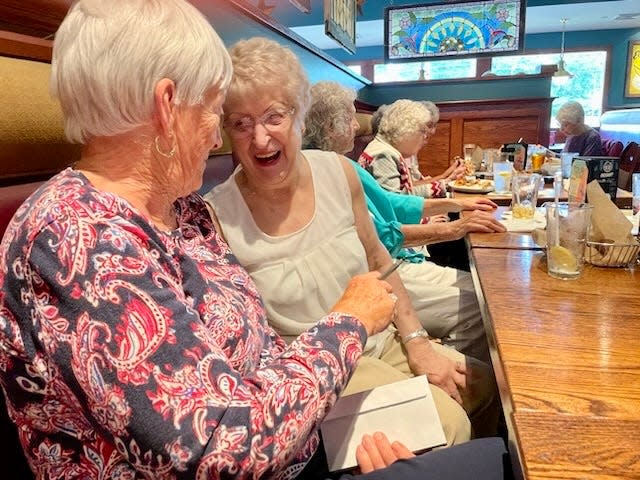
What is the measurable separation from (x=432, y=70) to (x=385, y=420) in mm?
11504

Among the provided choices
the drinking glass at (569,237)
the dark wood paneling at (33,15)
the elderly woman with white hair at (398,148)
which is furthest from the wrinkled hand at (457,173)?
the dark wood paneling at (33,15)

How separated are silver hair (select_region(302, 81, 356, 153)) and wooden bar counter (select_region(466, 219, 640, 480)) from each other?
102 cm

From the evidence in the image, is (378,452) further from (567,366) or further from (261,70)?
(261,70)

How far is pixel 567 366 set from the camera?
765 millimetres

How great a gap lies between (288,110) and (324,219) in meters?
0.30

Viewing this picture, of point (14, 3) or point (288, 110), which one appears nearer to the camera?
point (14, 3)

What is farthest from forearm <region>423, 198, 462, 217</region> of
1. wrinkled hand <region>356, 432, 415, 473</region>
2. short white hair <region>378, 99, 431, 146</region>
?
wrinkled hand <region>356, 432, 415, 473</region>

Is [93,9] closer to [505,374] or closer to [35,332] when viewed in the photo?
[35,332]

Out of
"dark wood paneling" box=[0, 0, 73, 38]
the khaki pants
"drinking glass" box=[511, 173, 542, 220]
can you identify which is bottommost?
the khaki pants

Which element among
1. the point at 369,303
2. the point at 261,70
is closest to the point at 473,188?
the point at 261,70

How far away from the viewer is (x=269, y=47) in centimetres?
124

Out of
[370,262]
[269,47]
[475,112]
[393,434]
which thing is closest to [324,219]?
[370,262]

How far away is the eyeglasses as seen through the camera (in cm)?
125

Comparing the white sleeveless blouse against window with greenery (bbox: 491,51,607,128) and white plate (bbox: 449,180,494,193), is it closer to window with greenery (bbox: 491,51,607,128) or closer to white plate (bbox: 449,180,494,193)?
white plate (bbox: 449,180,494,193)
